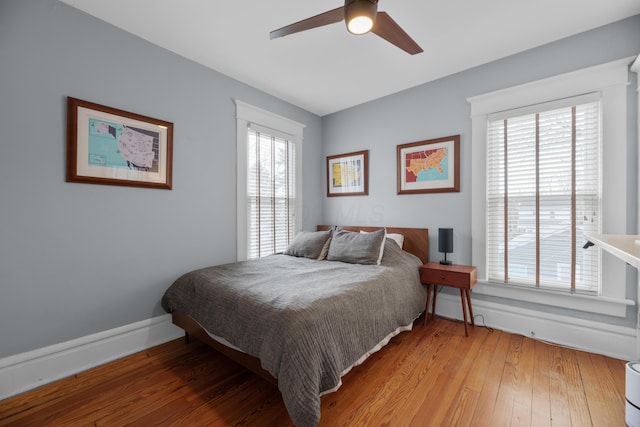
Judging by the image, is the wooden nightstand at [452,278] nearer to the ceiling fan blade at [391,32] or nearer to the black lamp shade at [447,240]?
the black lamp shade at [447,240]

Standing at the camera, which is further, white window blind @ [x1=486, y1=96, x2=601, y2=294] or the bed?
white window blind @ [x1=486, y1=96, x2=601, y2=294]

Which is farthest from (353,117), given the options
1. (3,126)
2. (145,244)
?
(3,126)

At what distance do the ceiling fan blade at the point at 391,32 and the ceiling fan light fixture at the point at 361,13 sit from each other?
10cm

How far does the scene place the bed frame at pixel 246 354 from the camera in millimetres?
1655

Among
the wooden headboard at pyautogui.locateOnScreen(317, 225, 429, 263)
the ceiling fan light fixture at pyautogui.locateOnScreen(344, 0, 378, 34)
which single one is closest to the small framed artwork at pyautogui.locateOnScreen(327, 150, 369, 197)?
the wooden headboard at pyautogui.locateOnScreen(317, 225, 429, 263)

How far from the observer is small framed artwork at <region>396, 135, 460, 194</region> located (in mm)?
2908

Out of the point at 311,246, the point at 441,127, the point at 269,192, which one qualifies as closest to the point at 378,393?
the point at 311,246

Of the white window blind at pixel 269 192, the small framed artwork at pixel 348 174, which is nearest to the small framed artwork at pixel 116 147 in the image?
the white window blind at pixel 269 192

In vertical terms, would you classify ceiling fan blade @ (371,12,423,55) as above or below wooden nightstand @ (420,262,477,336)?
above

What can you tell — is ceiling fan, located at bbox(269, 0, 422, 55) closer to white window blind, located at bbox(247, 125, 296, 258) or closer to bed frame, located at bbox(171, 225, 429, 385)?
white window blind, located at bbox(247, 125, 296, 258)

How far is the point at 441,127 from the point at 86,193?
3.31 metres

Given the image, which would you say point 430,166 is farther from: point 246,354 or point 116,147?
point 116,147

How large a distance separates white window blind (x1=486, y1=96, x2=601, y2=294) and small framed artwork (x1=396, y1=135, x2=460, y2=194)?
1.06ft

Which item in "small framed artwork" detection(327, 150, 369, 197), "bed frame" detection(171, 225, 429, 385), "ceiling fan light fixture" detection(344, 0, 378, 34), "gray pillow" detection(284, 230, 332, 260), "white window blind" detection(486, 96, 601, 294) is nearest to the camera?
"ceiling fan light fixture" detection(344, 0, 378, 34)
